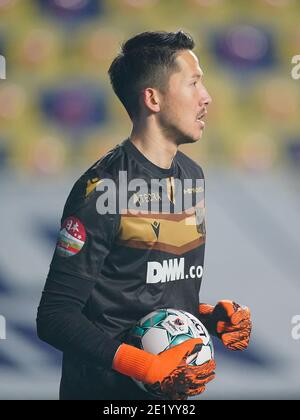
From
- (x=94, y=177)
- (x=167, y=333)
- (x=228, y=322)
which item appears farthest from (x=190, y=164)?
(x=167, y=333)

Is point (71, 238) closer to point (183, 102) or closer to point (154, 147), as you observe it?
point (154, 147)

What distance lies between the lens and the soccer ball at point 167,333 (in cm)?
309

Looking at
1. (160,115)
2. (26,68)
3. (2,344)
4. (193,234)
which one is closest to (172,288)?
(193,234)

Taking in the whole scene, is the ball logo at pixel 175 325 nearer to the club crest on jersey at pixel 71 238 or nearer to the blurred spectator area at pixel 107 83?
the club crest on jersey at pixel 71 238

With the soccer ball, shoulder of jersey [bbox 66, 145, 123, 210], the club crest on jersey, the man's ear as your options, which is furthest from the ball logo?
the man's ear

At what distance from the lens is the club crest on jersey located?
10.2 feet

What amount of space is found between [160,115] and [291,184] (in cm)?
86

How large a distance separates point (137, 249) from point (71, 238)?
286mm

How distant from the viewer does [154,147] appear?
3314 millimetres

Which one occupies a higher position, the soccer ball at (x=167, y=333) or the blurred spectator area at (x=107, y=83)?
the blurred spectator area at (x=107, y=83)

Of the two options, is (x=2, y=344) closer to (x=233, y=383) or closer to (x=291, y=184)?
(x=233, y=383)

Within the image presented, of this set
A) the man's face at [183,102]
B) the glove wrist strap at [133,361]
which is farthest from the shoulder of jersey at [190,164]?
the glove wrist strap at [133,361]

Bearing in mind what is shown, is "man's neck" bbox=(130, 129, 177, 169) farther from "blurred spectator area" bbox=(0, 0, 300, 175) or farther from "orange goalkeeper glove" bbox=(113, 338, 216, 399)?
"orange goalkeeper glove" bbox=(113, 338, 216, 399)

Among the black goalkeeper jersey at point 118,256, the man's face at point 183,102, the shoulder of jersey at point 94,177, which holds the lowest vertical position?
the black goalkeeper jersey at point 118,256
